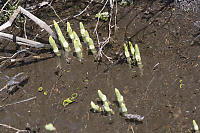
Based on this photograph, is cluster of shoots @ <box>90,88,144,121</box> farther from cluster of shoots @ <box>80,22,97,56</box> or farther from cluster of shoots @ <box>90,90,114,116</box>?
cluster of shoots @ <box>80,22,97,56</box>

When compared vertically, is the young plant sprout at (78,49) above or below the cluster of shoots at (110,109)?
above

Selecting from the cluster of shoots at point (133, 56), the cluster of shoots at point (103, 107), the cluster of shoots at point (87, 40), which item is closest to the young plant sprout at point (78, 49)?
the cluster of shoots at point (87, 40)

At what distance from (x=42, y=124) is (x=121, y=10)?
1.81 m

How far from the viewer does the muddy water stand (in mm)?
2426

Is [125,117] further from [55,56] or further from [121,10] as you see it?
[121,10]

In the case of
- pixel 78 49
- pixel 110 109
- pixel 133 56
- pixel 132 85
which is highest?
pixel 78 49

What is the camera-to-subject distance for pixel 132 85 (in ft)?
8.80

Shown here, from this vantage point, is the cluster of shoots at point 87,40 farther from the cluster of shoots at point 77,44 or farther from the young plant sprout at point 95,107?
the young plant sprout at point 95,107

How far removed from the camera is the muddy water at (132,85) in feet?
7.96

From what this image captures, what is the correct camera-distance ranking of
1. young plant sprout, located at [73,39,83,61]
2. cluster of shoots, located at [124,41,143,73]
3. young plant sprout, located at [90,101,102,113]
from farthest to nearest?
young plant sprout, located at [73,39,83,61]
cluster of shoots, located at [124,41,143,73]
young plant sprout, located at [90,101,102,113]

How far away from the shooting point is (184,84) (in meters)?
2.58

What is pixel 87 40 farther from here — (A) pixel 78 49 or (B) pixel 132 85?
(B) pixel 132 85

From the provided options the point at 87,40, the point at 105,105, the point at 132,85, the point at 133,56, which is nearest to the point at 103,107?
the point at 105,105

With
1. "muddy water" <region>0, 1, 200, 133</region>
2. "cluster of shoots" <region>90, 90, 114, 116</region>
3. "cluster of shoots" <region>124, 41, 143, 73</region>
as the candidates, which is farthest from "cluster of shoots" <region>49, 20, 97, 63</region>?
"cluster of shoots" <region>90, 90, 114, 116</region>
